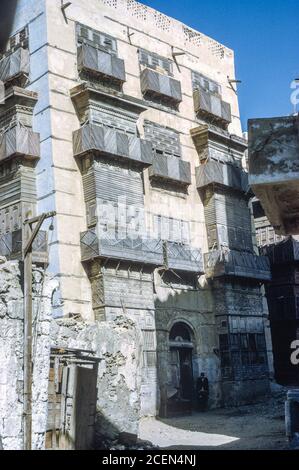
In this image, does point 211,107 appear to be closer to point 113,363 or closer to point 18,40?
point 18,40

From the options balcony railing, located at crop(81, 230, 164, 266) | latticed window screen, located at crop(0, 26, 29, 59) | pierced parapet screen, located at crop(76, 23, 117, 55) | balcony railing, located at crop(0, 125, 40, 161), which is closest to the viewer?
balcony railing, located at crop(81, 230, 164, 266)

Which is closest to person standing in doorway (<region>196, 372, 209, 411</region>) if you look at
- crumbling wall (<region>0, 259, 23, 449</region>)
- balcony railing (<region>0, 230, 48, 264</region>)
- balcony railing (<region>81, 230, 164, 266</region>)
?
balcony railing (<region>81, 230, 164, 266</region>)

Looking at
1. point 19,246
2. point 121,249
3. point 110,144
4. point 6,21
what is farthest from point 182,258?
point 6,21

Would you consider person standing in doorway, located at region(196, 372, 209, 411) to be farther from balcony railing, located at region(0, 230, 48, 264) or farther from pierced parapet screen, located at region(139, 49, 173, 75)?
pierced parapet screen, located at region(139, 49, 173, 75)

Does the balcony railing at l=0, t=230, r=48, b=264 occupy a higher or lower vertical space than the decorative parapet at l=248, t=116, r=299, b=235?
higher

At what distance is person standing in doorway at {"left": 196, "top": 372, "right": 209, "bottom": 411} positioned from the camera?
2434 centimetres

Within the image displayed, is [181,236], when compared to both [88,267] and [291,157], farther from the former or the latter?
[291,157]

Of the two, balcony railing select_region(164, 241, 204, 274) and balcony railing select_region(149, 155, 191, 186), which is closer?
balcony railing select_region(164, 241, 204, 274)

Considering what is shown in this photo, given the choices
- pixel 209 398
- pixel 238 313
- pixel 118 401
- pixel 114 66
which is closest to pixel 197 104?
pixel 114 66

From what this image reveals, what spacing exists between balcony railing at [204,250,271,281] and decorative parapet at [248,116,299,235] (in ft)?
51.4

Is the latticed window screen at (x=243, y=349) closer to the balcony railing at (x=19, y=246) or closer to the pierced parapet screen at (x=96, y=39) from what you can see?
the balcony railing at (x=19, y=246)

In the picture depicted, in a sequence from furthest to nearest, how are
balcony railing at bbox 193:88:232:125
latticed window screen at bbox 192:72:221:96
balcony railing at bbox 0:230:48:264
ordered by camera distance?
latticed window screen at bbox 192:72:221:96
balcony railing at bbox 193:88:232:125
balcony railing at bbox 0:230:48:264

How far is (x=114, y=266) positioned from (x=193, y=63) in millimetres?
12268

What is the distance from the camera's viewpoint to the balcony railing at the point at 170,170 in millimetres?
25297
